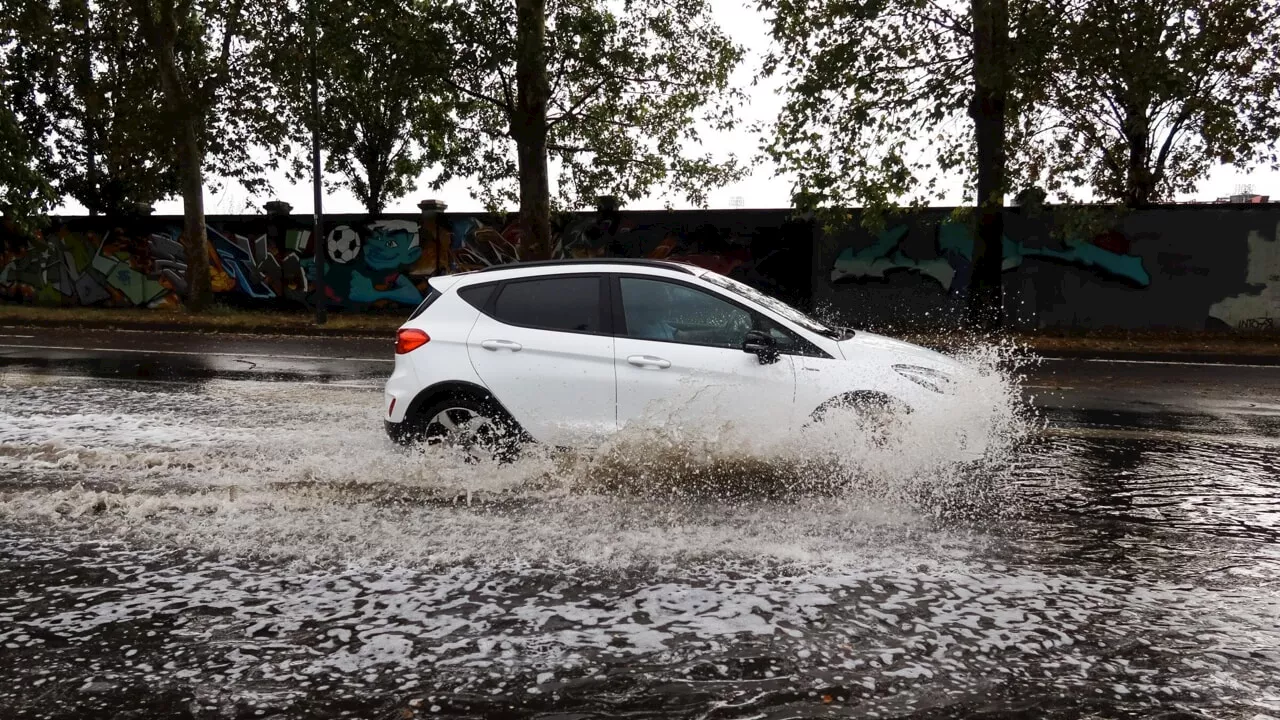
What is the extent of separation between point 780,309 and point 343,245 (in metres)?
22.7

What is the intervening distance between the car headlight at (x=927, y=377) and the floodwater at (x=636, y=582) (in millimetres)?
375

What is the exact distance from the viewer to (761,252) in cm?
2516

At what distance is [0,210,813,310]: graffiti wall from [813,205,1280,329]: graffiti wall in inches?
60.0

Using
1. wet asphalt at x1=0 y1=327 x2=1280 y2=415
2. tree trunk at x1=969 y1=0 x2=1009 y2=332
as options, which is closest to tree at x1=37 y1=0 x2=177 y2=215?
wet asphalt at x1=0 y1=327 x2=1280 y2=415

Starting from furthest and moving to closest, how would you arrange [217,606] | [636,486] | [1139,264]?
[1139,264]
[636,486]
[217,606]

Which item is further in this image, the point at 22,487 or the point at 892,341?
the point at 892,341

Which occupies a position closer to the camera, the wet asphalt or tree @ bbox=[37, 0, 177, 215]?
the wet asphalt

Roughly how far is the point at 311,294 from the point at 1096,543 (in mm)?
25738

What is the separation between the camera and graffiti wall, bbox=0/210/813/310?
25266mm

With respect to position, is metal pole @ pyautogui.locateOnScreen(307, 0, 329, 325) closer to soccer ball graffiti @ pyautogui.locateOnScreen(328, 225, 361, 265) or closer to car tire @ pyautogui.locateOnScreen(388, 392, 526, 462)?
soccer ball graffiti @ pyautogui.locateOnScreen(328, 225, 361, 265)

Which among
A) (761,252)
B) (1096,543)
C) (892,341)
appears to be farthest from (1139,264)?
(1096,543)

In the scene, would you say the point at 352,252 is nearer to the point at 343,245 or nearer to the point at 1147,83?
the point at 343,245

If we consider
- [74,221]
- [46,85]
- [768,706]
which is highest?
[46,85]

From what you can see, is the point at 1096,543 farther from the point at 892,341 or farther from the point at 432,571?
the point at 432,571
